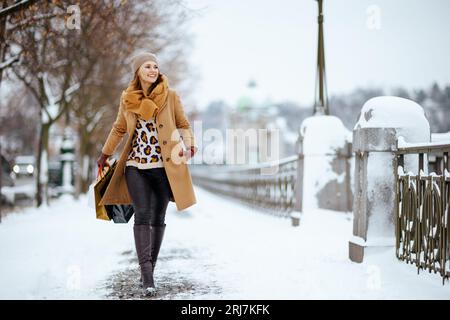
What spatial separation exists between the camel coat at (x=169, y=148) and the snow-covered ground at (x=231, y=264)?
32.3 inches

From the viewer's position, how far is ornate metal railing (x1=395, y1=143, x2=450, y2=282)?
431 centimetres

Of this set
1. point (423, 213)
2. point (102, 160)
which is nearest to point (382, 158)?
point (423, 213)

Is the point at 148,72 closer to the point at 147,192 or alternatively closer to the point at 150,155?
the point at 150,155

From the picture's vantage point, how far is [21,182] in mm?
23828

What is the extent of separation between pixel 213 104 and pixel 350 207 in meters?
155

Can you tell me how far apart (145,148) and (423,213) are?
96.3 inches

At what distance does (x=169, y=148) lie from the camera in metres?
4.52

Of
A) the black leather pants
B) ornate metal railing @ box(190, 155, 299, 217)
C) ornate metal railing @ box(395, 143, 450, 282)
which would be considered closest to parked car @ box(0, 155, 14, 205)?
ornate metal railing @ box(190, 155, 299, 217)

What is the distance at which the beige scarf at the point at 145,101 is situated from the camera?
450cm

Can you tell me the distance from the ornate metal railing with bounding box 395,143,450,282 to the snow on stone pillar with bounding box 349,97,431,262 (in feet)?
0.60

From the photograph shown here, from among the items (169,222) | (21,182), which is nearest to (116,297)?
(169,222)

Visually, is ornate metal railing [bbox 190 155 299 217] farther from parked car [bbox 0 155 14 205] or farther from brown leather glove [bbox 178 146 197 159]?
parked car [bbox 0 155 14 205]

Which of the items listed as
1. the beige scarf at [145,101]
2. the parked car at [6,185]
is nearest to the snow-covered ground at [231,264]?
the beige scarf at [145,101]
